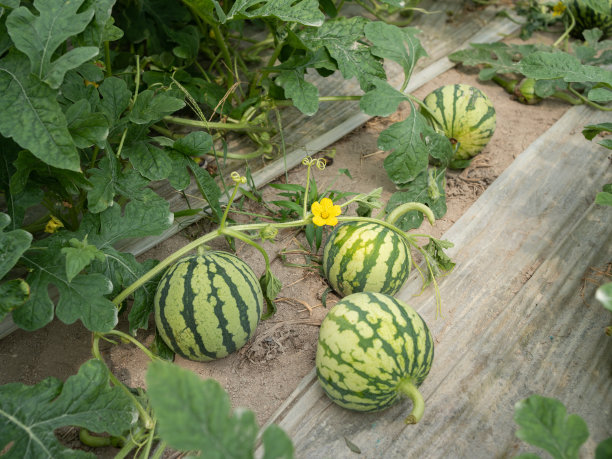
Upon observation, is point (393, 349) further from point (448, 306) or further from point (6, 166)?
point (6, 166)

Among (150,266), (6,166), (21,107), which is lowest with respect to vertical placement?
(150,266)

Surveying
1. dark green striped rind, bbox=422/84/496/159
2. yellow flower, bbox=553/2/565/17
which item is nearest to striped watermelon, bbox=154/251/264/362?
dark green striped rind, bbox=422/84/496/159

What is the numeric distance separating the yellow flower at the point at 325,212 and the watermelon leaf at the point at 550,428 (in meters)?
0.94

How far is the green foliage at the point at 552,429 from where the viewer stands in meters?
1.34

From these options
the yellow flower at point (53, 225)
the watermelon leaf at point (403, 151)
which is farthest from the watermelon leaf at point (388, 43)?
the yellow flower at point (53, 225)

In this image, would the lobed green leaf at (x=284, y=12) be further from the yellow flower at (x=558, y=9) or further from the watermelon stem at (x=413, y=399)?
the yellow flower at (x=558, y=9)

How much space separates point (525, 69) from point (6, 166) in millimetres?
2142

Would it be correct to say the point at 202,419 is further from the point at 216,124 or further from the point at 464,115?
the point at 464,115

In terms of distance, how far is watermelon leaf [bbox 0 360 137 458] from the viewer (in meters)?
1.50

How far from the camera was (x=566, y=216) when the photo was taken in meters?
2.58

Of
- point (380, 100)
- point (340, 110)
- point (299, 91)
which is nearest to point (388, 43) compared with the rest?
point (380, 100)

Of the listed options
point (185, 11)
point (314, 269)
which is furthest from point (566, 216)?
point (185, 11)

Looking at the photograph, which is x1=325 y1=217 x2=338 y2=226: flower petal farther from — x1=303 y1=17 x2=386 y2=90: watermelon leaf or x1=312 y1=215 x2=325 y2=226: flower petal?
x1=303 y1=17 x2=386 y2=90: watermelon leaf

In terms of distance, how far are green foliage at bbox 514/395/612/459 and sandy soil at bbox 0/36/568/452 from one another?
0.85 metres
